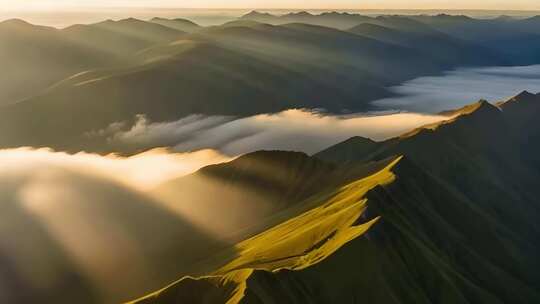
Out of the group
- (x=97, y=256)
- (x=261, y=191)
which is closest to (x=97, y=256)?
(x=97, y=256)

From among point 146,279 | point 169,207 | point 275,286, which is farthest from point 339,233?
point 169,207

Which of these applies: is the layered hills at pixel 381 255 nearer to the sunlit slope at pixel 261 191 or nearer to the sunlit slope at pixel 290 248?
the sunlit slope at pixel 290 248

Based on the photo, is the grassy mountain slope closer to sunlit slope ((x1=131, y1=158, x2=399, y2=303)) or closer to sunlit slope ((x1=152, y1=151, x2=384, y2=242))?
sunlit slope ((x1=152, y1=151, x2=384, y2=242))

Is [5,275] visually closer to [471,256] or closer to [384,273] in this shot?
[384,273]

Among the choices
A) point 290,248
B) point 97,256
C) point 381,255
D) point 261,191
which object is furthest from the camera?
point 261,191

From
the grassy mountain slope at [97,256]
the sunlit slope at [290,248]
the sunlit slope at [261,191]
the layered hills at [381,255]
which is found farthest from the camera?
the sunlit slope at [261,191]

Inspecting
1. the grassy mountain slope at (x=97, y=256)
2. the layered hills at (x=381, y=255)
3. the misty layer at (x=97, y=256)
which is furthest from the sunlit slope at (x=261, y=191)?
the layered hills at (x=381, y=255)

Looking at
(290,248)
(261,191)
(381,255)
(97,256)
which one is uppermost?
(381,255)

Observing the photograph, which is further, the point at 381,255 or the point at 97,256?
the point at 97,256

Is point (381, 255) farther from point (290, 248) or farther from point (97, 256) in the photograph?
point (97, 256)
